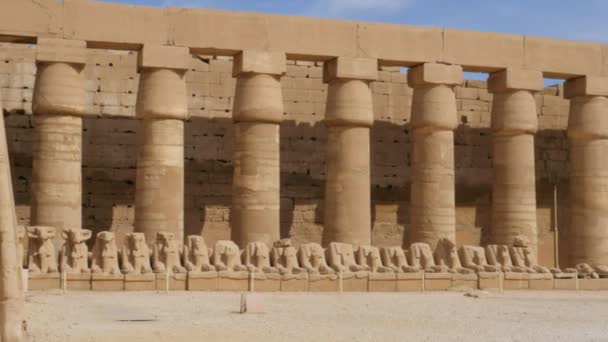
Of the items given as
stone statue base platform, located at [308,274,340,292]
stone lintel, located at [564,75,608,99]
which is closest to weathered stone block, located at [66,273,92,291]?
stone statue base platform, located at [308,274,340,292]

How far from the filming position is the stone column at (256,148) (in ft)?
63.3

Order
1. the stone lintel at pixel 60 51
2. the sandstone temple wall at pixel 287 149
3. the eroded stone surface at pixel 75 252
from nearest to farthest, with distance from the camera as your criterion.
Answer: the eroded stone surface at pixel 75 252 < the stone lintel at pixel 60 51 < the sandstone temple wall at pixel 287 149

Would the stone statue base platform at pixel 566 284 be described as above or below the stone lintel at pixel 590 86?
below

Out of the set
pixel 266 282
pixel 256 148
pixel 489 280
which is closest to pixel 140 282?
pixel 266 282

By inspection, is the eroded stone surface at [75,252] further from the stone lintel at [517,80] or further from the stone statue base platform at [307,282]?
the stone lintel at [517,80]

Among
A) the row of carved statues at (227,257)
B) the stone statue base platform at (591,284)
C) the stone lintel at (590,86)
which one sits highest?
the stone lintel at (590,86)

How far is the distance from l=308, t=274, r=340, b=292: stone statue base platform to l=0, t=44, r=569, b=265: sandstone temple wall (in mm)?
6920

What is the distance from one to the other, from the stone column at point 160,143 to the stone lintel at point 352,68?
321 centimetres

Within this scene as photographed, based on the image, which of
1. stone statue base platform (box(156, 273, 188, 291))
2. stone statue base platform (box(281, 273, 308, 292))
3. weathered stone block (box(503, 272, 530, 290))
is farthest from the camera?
weathered stone block (box(503, 272, 530, 290))

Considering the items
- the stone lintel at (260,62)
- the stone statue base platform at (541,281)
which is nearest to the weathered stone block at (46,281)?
the stone lintel at (260,62)

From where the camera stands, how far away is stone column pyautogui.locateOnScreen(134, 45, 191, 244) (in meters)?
18.7

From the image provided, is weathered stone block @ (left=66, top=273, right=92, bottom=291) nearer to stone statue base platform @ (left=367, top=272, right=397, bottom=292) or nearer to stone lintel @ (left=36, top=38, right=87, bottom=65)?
stone lintel @ (left=36, top=38, right=87, bottom=65)
